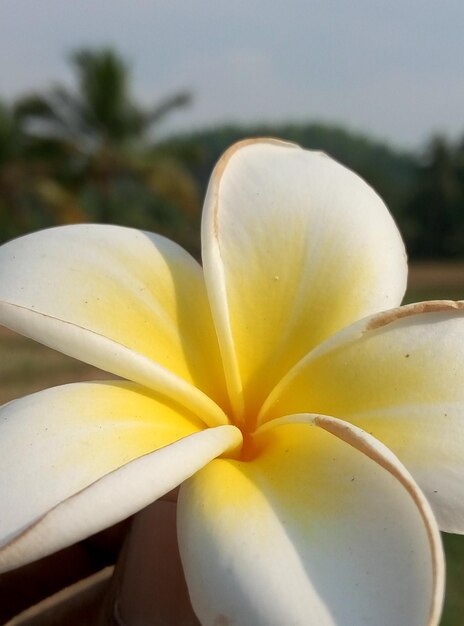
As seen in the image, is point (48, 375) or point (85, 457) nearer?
point (85, 457)

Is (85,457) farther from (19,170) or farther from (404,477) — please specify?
(19,170)

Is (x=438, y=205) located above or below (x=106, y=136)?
below

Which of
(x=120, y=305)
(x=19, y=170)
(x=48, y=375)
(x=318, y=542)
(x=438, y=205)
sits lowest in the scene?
(x=438, y=205)

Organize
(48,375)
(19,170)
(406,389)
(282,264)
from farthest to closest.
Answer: (19,170) < (48,375) < (282,264) < (406,389)

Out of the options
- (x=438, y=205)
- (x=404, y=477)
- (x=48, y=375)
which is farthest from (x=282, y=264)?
(x=438, y=205)

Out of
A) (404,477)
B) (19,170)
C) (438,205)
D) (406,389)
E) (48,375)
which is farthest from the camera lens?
(438,205)

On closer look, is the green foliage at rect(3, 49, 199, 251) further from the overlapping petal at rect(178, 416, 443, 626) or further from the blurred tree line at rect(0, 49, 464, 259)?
the overlapping petal at rect(178, 416, 443, 626)

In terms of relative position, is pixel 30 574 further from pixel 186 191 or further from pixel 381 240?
pixel 186 191
